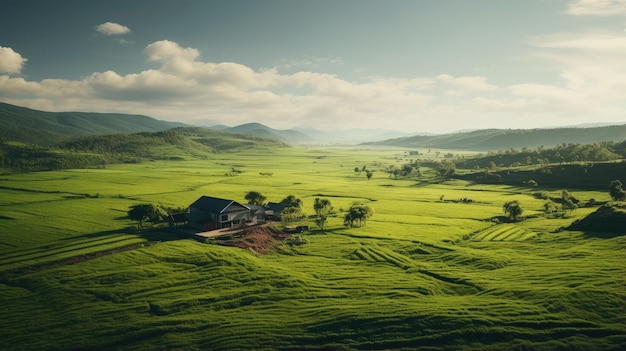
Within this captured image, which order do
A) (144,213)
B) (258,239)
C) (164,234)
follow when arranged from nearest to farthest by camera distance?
1. (258,239)
2. (164,234)
3. (144,213)

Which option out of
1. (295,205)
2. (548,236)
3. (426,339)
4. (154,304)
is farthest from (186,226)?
(548,236)

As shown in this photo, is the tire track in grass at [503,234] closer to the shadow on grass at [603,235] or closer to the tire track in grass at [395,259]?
the shadow on grass at [603,235]

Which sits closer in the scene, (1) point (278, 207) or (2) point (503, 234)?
(2) point (503, 234)

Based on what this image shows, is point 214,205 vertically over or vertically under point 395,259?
over

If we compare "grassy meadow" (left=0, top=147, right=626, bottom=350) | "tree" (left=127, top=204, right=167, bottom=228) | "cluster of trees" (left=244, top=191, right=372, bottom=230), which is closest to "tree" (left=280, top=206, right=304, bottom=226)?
"cluster of trees" (left=244, top=191, right=372, bottom=230)

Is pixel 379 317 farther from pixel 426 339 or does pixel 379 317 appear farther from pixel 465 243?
pixel 465 243

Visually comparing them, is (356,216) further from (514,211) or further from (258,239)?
(514,211)

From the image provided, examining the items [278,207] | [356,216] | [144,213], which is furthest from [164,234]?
[356,216]
